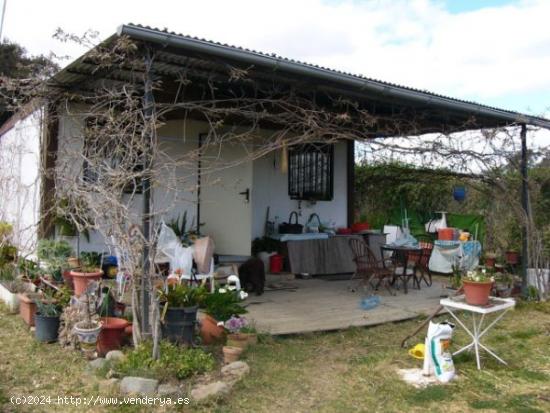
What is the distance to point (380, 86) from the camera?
5.81m

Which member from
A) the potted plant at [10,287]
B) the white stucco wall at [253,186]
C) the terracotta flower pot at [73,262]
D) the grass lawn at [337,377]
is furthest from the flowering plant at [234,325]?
the potted plant at [10,287]

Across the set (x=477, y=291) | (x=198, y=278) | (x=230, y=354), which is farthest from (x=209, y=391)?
(x=198, y=278)

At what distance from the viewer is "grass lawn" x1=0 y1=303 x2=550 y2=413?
138 inches

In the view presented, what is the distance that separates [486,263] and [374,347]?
453 cm

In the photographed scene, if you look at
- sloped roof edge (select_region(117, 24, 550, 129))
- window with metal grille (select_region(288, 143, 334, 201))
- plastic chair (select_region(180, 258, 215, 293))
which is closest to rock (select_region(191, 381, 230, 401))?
plastic chair (select_region(180, 258, 215, 293))

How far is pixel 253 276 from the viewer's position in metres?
6.95

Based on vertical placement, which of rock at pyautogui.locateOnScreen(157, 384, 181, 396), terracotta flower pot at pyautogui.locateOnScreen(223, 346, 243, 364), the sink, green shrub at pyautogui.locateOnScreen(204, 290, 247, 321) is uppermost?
the sink

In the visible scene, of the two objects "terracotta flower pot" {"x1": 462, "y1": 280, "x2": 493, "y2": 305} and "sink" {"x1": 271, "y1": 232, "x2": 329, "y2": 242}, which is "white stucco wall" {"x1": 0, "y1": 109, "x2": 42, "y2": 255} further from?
"terracotta flower pot" {"x1": 462, "y1": 280, "x2": 493, "y2": 305}

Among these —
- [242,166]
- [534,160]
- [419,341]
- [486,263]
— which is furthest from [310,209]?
[419,341]

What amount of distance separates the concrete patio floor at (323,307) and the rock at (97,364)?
1662mm

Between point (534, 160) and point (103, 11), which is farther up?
point (103, 11)

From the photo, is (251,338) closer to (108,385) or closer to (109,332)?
(109,332)

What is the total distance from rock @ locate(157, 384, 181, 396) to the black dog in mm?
3369

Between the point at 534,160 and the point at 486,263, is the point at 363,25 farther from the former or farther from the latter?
the point at 486,263
